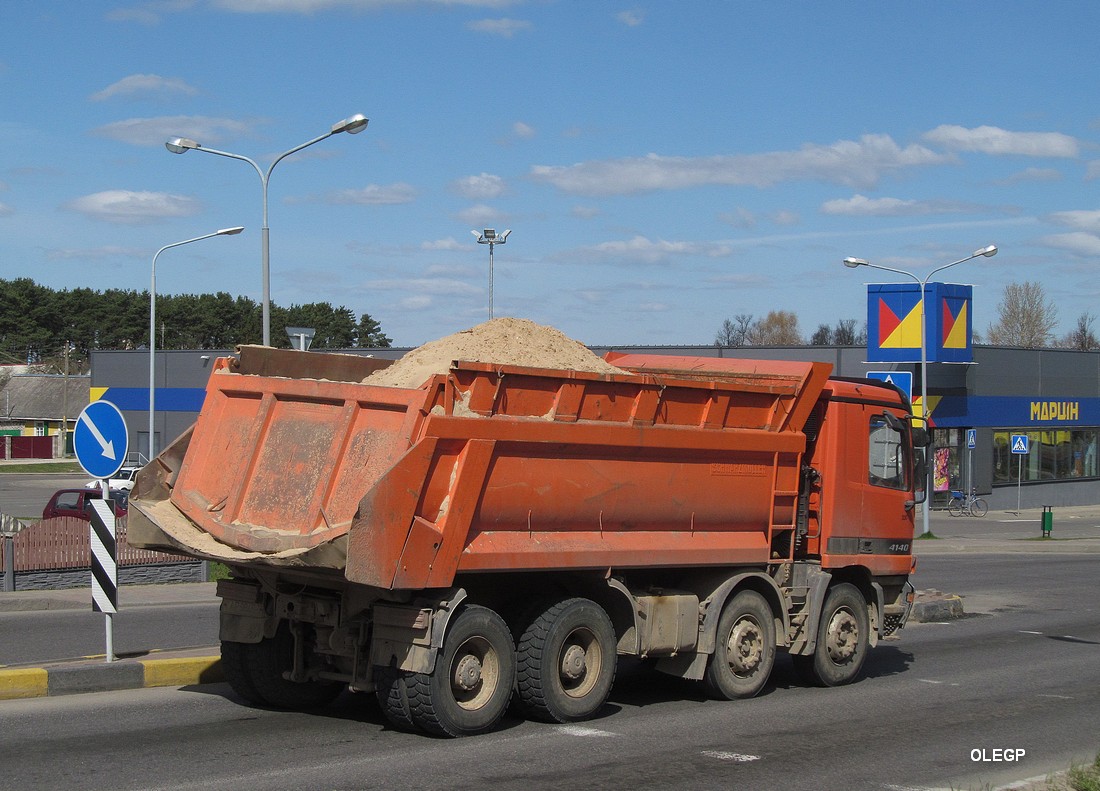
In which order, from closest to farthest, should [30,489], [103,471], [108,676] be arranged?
[108,676], [103,471], [30,489]

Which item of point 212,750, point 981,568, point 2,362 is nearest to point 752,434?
point 212,750

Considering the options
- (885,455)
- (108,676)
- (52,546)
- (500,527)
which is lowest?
(108,676)

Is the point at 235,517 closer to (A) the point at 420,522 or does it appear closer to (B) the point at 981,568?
(A) the point at 420,522

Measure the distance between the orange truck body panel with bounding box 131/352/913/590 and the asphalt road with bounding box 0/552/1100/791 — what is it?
1.26 meters

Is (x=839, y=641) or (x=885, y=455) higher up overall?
(x=885, y=455)

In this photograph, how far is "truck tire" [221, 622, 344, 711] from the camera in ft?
31.0

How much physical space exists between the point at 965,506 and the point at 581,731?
128 ft

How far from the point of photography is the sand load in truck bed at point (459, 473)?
8.06 meters

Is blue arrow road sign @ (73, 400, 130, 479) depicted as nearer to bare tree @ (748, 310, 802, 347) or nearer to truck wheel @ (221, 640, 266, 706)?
truck wheel @ (221, 640, 266, 706)

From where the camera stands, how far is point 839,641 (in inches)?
458

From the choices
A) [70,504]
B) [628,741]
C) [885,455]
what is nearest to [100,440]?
[628,741]

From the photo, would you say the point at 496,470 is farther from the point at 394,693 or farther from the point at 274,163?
the point at 274,163

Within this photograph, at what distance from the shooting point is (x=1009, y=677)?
12.3 m

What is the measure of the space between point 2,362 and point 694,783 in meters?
111
